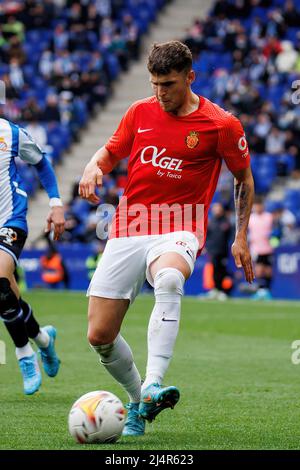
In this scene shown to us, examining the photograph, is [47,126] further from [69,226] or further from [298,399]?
[298,399]

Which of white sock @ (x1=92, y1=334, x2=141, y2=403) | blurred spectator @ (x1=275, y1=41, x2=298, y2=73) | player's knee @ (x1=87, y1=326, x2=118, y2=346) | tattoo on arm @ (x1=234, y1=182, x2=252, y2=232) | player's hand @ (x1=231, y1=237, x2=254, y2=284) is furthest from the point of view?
blurred spectator @ (x1=275, y1=41, x2=298, y2=73)

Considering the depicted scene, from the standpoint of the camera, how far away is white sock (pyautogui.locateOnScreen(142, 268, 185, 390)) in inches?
238

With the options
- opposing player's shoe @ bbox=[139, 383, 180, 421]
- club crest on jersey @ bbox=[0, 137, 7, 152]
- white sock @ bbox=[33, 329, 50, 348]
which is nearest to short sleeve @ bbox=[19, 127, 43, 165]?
club crest on jersey @ bbox=[0, 137, 7, 152]

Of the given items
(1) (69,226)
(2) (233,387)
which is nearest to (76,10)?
(1) (69,226)

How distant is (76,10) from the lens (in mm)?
32094

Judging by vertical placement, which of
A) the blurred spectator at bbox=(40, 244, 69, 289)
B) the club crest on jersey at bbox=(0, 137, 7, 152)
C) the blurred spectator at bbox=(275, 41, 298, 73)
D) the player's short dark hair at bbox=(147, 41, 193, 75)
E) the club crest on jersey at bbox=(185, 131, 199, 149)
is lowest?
the blurred spectator at bbox=(40, 244, 69, 289)

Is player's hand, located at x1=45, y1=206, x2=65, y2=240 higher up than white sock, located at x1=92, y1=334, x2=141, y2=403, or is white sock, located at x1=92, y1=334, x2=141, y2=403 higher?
player's hand, located at x1=45, y1=206, x2=65, y2=240

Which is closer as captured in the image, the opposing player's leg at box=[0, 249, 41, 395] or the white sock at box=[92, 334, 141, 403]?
the white sock at box=[92, 334, 141, 403]

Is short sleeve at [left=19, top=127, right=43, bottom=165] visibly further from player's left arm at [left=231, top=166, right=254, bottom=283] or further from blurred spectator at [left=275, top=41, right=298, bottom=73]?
blurred spectator at [left=275, top=41, right=298, bottom=73]

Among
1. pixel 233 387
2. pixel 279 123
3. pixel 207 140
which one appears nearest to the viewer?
pixel 207 140

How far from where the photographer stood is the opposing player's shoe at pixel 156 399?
5656 mm

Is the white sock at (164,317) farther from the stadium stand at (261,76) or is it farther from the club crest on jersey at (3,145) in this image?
the stadium stand at (261,76)

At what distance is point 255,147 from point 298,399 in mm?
16607

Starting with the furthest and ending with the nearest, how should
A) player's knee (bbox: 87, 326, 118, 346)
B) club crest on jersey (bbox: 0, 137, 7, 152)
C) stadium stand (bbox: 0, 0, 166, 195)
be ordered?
stadium stand (bbox: 0, 0, 166, 195), club crest on jersey (bbox: 0, 137, 7, 152), player's knee (bbox: 87, 326, 118, 346)
